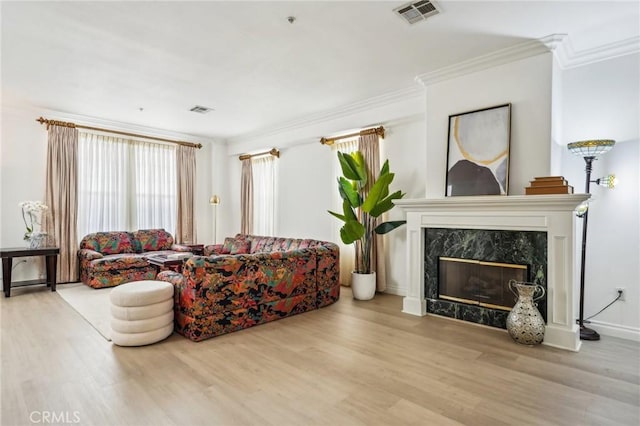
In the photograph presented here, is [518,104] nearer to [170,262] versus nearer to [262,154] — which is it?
[170,262]

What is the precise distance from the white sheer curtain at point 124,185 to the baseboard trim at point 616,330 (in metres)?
7.26

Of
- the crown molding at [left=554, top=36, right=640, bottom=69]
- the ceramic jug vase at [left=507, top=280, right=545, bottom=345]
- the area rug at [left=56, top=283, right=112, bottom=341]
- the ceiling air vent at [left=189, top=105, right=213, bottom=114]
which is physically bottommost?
the area rug at [left=56, top=283, right=112, bottom=341]

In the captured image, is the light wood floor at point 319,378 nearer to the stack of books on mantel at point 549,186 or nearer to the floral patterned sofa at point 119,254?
the stack of books on mantel at point 549,186

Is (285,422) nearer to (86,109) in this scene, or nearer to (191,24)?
(191,24)

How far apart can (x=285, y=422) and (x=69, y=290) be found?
494 centimetres

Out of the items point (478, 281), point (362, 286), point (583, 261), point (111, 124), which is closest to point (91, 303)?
point (111, 124)

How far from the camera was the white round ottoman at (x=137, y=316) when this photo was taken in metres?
3.06

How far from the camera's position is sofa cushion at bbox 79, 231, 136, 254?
19.6 feet

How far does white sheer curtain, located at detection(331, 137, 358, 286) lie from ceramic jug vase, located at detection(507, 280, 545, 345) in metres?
2.76

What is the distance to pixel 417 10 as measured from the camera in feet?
9.57

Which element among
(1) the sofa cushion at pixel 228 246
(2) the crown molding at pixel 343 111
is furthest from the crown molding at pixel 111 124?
(1) the sofa cushion at pixel 228 246

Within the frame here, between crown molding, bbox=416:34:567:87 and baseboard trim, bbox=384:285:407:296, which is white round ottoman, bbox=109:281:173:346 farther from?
crown molding, bbox=416:34:567:87

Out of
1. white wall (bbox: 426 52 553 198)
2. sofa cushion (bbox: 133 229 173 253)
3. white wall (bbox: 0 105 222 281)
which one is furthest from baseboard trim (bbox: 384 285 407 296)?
white wall (bbox: 0 105 222 281)

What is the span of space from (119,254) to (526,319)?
6.29 metres
